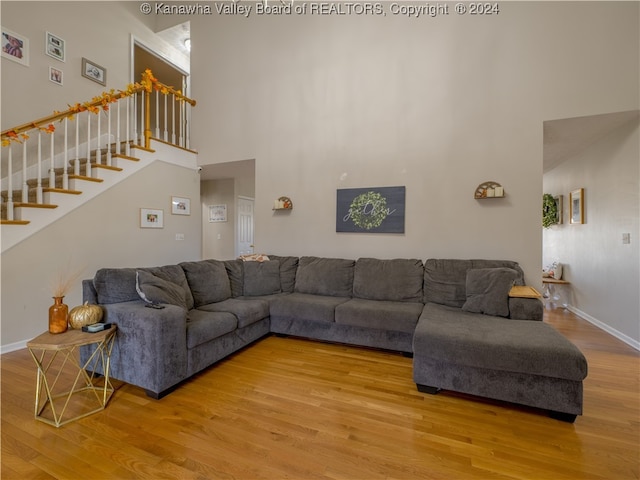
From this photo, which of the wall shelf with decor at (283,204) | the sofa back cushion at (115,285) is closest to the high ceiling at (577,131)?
the wall shelf with decor at (283,204)

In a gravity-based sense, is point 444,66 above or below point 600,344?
above

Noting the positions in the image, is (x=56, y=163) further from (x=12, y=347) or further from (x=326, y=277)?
(x=326, y=277)

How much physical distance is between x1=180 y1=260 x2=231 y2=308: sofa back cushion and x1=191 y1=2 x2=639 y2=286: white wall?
3.90 ft

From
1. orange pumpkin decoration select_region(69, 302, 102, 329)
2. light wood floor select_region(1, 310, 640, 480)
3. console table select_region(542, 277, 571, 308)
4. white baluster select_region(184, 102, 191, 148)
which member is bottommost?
light wood floor select_region(1, 310, 640, 480)

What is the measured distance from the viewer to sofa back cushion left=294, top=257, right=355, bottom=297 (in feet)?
11.4

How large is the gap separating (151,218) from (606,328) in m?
6.25

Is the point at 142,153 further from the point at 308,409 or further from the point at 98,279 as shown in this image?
the point at 308,409

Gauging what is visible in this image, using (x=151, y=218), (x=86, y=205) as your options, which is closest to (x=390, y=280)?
(x=151, y=218)

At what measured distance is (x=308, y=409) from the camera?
76.9 inches

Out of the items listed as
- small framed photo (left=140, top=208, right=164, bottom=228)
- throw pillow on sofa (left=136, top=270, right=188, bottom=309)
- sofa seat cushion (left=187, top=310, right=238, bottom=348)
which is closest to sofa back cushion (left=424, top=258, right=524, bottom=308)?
sofa seat cushion (left=187, top=310, right=238, bottom=348)

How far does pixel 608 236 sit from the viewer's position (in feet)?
11.8

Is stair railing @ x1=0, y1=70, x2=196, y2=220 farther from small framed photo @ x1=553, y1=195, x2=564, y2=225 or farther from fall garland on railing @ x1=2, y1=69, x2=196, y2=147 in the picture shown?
small framed photo @ x1=553, y1=195, x2=564, y2=225

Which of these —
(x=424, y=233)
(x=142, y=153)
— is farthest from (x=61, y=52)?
(x=424, y=233)

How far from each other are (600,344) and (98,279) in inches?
195
